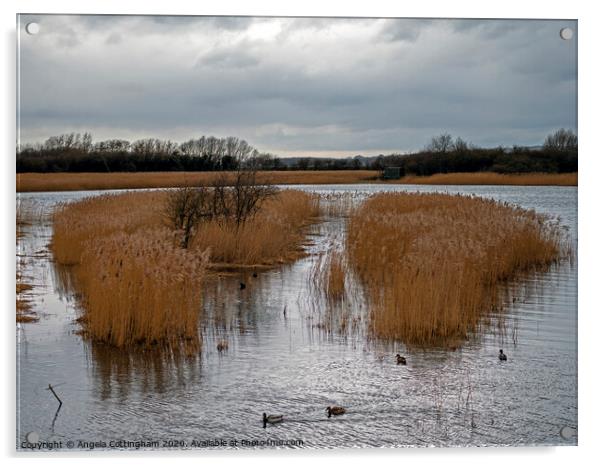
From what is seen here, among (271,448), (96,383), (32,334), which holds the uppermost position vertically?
(32,334)

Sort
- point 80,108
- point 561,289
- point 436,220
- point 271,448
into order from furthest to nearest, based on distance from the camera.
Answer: point 436,220
point 561,289
point 80,108
point 271,448

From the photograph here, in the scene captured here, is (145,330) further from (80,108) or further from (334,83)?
(334,83)

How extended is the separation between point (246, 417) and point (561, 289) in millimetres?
2520

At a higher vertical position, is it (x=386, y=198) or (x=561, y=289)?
(x=386, y=198)

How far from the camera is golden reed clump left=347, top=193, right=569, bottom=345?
560 cm

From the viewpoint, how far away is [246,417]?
489 cm

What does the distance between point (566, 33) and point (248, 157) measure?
2.42 meters

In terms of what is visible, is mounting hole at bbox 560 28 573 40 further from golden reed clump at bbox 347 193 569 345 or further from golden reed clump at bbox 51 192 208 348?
golden reed clump at bbox 51 192 208 348

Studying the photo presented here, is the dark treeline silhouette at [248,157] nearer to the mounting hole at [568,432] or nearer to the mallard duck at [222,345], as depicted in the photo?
the mallard duck at [222,345]

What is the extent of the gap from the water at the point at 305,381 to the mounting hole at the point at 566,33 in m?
1.08

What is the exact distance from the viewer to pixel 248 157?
5.36 meters

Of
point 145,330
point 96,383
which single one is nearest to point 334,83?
point 145,330
